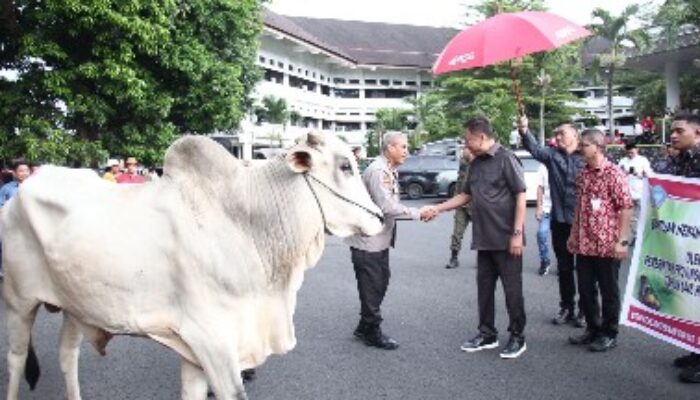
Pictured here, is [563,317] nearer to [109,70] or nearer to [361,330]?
[361,330]

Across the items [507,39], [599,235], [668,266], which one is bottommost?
[668,266]

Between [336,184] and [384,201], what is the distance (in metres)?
1.98

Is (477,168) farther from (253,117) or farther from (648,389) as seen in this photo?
(253,117)

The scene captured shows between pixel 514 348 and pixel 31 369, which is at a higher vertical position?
pixel 31 369

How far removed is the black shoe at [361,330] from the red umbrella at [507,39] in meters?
2.14

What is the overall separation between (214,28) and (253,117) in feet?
71.2

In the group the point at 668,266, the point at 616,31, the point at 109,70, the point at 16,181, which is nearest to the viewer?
the point at 668,266

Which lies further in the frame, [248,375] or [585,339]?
[585,339]

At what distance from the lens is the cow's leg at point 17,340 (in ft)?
11.7

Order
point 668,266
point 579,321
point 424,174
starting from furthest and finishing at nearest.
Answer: point 424,174
point 579,321
point 668,266

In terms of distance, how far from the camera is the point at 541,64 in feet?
116

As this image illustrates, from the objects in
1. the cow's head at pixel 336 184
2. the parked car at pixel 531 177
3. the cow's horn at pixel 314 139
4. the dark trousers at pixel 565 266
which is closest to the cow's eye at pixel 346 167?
the cow's head at pixel 336 184

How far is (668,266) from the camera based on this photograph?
4375mm

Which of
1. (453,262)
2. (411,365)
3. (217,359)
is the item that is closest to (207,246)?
(217,359)
